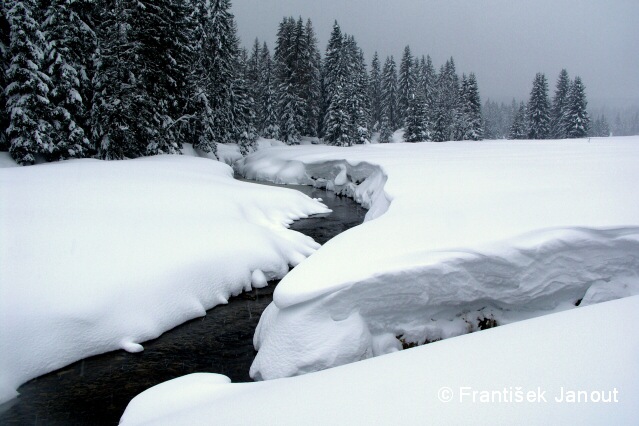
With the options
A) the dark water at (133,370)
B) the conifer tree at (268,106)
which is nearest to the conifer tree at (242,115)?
the conifer tree at (268,106)

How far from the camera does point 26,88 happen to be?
1625cm

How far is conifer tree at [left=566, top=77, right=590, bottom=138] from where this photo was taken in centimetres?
4569

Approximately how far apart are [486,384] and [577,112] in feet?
181

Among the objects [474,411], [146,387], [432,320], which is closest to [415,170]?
[432,320]

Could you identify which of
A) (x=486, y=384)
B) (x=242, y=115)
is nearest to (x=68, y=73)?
(x=242, y=115)

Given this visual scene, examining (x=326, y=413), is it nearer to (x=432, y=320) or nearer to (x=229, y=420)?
(x=229, y=420)

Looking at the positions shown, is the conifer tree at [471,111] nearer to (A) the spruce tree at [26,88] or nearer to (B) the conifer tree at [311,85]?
(B) the conifer tree at [311,85]

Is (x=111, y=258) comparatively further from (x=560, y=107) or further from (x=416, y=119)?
(x=560, y=107)

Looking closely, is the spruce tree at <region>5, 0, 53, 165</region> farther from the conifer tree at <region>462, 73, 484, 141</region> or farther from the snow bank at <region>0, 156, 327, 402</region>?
the conifer tree at <region>462, 73, 484, 141</region>

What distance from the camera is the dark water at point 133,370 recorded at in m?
5.37

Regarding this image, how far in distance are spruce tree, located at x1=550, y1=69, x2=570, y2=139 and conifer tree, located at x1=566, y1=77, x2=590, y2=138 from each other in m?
1.01

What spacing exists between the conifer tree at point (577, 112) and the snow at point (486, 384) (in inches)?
2078

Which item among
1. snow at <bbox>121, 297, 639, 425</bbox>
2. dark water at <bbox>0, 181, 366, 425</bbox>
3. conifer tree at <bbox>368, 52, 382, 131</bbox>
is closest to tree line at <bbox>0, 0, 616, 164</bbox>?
conifer tree at <bbox>368, 52, 382, 131</bbox>

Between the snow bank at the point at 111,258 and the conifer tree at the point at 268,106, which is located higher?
the conifer tree at the point at 268,106
